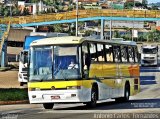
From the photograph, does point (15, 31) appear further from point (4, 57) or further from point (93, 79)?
point (93, 79)

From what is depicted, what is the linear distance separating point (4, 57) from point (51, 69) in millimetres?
48893

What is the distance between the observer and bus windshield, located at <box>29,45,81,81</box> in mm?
22828

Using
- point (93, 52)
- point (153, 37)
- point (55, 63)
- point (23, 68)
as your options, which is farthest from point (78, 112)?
point (153, 37)

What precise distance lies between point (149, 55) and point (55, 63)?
61467mm

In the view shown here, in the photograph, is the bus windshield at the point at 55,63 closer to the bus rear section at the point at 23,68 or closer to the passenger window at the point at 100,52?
the passenger window at the point at 100,52

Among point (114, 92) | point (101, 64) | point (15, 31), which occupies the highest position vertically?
point (101, 64)

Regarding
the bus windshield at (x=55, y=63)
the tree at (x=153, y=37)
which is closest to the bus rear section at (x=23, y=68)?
the bus windshield at (x=55, y=63)

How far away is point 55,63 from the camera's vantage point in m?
23.1

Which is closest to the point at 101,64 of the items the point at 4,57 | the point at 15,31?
the point at 4,57

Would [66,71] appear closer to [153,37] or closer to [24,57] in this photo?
[24,57]

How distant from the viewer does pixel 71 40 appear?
23359 mm

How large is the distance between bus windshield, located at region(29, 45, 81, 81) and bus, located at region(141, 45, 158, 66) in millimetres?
60730

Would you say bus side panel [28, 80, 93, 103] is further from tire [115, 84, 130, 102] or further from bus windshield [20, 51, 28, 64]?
bus windshield [20, 51, 28, 64]

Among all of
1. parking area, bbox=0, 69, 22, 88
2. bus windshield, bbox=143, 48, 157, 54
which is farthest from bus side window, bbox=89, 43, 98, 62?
bus windshield, bbox=143, 48, 157, 54
